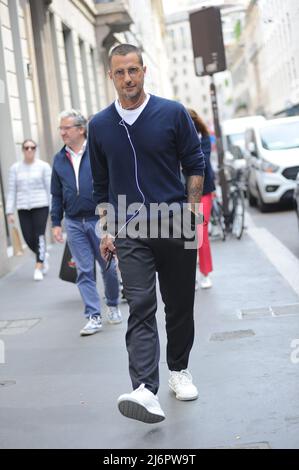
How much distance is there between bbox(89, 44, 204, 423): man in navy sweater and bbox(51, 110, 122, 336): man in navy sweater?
2.86 meters

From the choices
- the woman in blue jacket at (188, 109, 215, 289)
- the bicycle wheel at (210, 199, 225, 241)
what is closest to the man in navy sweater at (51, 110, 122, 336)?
the woman in blue jacket at (188, 109, 215, 289)

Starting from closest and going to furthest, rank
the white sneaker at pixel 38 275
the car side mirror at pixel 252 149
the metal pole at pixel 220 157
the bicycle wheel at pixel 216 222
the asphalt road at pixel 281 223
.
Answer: the white sneaker at pixel 38 275 → the asphalt road at pixel 281 223 → the bicycle wheel at pixel 216 222 → the metal pole at pixel 220 157 → the car side mirror at pixel 252 149

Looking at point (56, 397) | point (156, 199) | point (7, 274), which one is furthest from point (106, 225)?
point (7, 274)

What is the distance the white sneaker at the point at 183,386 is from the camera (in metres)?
5.55

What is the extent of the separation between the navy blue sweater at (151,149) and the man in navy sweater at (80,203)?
295 centimetres

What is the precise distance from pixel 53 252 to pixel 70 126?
794 centimetres

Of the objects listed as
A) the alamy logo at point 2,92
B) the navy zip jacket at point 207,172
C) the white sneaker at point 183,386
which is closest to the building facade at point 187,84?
the alamy logo at point 2,92

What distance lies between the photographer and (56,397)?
234 inches

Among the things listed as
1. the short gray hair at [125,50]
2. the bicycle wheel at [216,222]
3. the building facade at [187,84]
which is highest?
the building facade at [187,84]

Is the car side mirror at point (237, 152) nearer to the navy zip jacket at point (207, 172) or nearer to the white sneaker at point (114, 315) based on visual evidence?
the navy zip jacket at point (207, 172)

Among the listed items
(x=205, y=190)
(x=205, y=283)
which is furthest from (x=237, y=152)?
(x=205, y=190)

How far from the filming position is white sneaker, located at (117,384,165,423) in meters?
4.84

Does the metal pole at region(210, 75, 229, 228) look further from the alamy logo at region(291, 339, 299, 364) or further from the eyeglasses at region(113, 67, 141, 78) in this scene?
the eyeglasses at region(113, 67, 141, 78)
